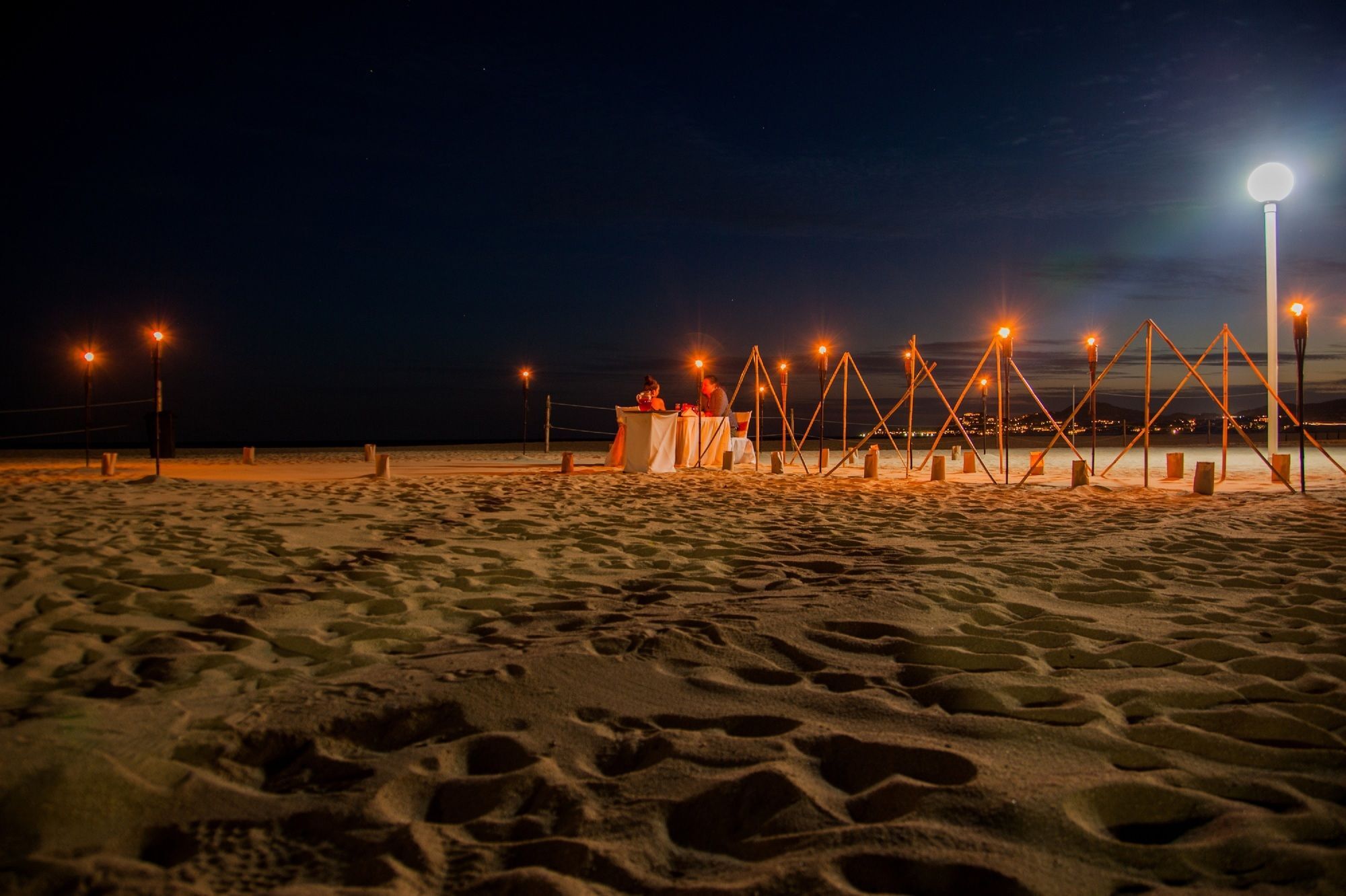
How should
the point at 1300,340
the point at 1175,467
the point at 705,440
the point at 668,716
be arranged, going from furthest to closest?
Answer: 1. the point at 705,440
2. the point at 1175,467
3. the point at 1300,340
4. the point at 668,716

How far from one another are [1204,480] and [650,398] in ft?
23.8

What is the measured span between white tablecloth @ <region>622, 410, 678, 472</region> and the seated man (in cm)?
169

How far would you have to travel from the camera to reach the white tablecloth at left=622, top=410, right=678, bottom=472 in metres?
10.8

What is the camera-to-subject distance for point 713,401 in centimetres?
1302

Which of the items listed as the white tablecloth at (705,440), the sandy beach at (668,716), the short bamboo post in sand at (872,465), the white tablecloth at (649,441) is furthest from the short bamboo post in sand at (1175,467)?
the white tablecloth at (649,441)

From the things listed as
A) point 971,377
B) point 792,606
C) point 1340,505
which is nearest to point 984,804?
point 792,606

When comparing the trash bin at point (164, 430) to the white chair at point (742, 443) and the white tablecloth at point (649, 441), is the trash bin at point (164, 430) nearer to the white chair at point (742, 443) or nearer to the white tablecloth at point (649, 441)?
the white tablecloth at point (649, 441)

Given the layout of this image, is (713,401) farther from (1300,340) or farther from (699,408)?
(1300,340)

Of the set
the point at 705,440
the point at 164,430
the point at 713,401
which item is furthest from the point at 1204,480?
the point at 164,430

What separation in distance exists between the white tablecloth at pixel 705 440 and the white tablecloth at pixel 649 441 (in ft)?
1.45

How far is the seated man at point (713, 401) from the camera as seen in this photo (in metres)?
12.8

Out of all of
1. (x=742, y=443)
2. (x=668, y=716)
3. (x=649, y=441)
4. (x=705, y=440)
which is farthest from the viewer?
(x=742, y=443)

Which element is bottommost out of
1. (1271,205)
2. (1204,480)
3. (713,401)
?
(1204,480)

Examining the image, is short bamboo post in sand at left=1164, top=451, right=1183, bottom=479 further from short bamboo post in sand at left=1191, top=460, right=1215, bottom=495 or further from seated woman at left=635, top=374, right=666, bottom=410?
seated woman at left=635, top=374, right=666, bottom=410
